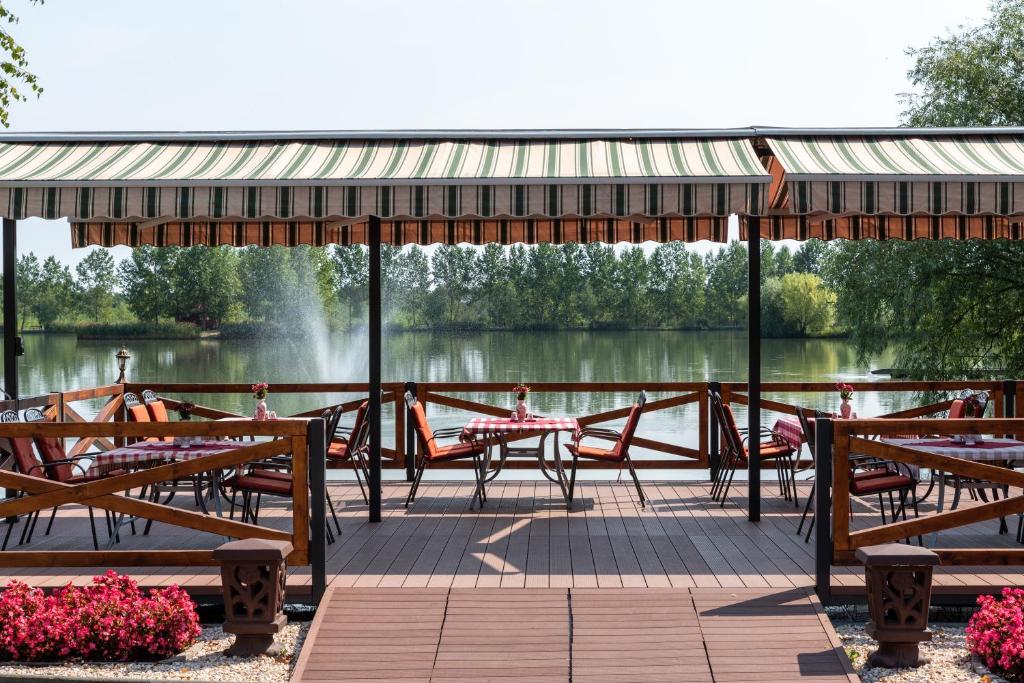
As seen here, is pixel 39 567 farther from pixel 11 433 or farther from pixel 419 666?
pixel 419 666

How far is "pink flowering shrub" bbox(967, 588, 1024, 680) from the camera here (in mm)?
4098

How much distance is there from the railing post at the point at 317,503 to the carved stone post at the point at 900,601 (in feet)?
8.24

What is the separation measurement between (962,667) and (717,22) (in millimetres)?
15574

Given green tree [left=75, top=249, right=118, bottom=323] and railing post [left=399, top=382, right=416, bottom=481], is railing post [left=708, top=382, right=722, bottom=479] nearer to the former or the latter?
railing post [left=399, top=382, right=416, bottom=481]

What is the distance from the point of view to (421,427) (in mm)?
7027

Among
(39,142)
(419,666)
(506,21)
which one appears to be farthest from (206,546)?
(506,21)

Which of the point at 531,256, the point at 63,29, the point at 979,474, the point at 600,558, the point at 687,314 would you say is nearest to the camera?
the point at 979,474

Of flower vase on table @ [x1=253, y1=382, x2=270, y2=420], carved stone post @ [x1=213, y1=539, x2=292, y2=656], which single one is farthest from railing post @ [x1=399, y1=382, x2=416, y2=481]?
carved stone post @ [x1=213, y1=539, x2=292, y2=656]

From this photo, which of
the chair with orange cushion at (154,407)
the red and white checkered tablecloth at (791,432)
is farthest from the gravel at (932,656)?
the chair with orange cushion at (154,407)

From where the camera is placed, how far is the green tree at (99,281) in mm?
38438

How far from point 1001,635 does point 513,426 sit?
11.5ft

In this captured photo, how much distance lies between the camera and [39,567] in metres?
5.06

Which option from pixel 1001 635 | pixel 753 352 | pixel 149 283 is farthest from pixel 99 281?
pixel 1001 635

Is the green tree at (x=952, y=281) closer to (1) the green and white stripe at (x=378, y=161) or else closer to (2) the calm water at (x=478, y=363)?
(2) the calm water at (x=478, y=363)
